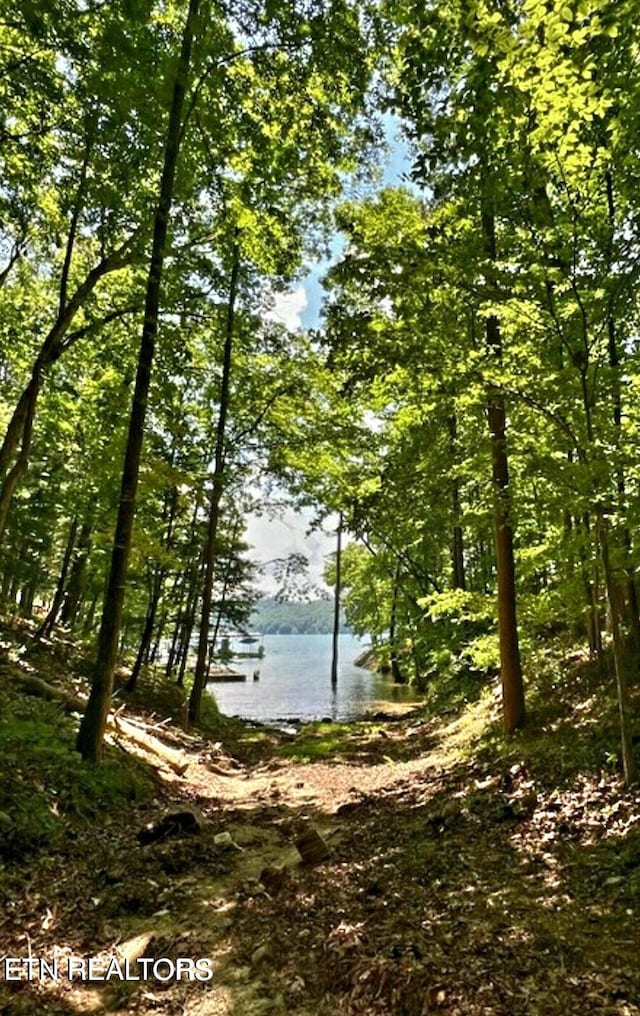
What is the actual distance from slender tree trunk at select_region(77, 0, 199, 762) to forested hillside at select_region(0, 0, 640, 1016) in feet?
0.12

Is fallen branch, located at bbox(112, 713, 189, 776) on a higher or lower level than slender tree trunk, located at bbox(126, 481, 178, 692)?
lower

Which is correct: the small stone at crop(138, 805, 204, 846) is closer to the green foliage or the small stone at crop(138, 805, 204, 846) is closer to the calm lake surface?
the green foliage

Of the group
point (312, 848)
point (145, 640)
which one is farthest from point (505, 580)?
point (145, 640)

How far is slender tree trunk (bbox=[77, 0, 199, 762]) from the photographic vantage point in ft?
23.3

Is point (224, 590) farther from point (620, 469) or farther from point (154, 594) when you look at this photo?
point (620, 469)

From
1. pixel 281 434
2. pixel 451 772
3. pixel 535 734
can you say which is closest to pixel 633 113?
pixel 535 734

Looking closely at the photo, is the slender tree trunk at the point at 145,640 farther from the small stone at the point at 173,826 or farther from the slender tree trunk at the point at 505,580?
the slender tree trunk at the point at 505,580

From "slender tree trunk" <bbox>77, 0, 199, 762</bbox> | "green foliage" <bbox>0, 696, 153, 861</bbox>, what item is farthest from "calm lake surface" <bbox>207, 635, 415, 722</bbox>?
"slender tree trunk" <bbox>77, 0, 199, 762</bbox>

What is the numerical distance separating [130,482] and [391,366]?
3.64 m

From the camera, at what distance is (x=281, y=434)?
15.1 m

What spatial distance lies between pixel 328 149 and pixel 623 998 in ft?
34.4

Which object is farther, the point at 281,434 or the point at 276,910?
the point at 281,434

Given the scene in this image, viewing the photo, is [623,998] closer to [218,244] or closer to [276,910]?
[276,910]

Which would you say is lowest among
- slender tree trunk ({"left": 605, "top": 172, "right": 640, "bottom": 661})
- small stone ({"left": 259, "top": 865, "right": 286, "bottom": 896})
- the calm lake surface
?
the calm lake surface
